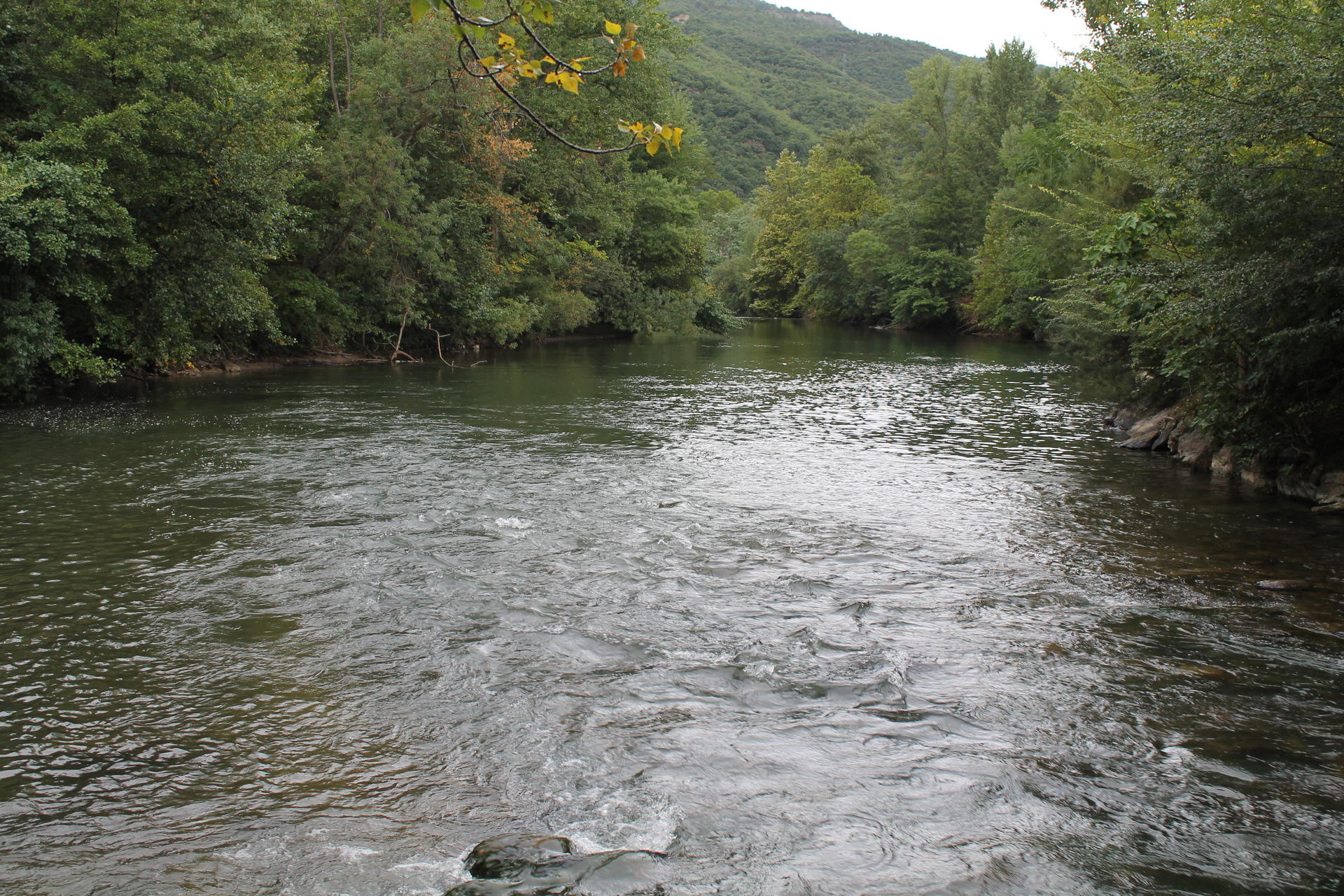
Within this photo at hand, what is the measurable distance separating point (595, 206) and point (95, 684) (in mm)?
36900

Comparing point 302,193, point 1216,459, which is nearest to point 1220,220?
point 1216,459

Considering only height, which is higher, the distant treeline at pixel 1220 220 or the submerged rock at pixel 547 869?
the distant treeline at pixel 1220 220

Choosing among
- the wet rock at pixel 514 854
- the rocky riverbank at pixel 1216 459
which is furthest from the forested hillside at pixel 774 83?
the wet rock at pixel 514 854

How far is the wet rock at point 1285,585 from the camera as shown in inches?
355

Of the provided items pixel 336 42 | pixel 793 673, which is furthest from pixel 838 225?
pixel 793 673

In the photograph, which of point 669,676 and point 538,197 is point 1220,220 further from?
point 538,197

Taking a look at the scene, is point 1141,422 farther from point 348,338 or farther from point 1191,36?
point 348,338

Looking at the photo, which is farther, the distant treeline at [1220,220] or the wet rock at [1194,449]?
the wet rock at [1194,449]

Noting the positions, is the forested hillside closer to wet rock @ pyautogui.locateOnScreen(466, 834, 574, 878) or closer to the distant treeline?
the distant treeline

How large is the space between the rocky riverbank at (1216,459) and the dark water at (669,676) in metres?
0.44

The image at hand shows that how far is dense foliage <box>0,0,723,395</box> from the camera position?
19.4 m

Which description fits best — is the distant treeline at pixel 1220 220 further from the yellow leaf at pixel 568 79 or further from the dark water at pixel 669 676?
the yellow leaf at pixel 568 79

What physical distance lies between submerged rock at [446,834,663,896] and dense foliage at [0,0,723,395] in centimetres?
365

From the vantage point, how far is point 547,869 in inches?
182
